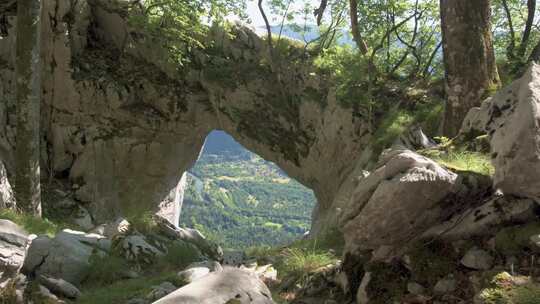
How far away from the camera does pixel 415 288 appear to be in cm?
523

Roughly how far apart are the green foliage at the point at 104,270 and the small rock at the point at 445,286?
6428 mm

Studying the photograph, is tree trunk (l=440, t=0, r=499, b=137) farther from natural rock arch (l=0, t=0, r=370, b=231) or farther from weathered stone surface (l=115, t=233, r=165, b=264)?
natural rock arch (l=0, t=0, r=370, b=231)

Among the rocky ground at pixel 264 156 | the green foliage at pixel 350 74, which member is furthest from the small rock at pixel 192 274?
the green foliage at pixel 350 74

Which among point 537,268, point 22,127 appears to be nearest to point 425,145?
point 537,268

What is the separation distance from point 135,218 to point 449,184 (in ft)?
32.0

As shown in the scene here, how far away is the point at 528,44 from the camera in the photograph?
17.8 m

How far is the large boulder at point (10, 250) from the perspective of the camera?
6.23 m

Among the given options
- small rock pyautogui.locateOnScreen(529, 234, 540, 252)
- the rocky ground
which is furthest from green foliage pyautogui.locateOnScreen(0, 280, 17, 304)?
small rock pyautogui.locateOnScreen(529, 234, 540, 252)

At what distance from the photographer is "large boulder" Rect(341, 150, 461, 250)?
210 inches

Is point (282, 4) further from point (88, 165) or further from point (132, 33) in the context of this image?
point (88, 165)

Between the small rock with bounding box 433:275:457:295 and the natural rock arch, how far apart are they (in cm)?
1722

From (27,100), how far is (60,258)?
7.03m

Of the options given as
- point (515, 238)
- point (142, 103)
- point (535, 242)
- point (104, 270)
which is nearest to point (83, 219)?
point (142, 103)

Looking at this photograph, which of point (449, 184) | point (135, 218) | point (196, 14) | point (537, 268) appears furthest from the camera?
point (196, 14)
